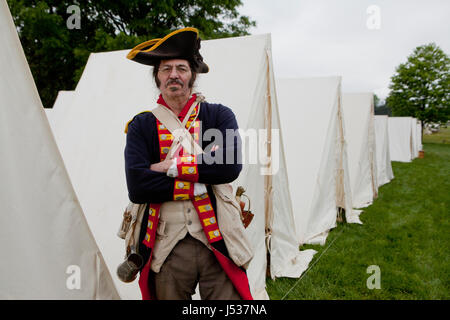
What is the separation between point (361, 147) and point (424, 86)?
2961 centimetres

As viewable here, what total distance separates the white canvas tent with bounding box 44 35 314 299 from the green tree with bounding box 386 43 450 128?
32.6 m

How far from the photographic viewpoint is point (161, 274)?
1.58 meters

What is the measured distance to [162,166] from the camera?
62.4 inches

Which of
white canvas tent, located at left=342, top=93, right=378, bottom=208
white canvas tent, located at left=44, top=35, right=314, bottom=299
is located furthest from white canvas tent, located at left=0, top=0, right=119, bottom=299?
white canvas tent, located at left=342, top=93, right=378, bottom=208

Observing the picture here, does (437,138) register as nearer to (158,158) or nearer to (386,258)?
(386,258)

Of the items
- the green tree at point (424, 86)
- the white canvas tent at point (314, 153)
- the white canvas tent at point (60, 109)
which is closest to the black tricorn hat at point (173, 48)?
the white canvas tent at point (314, 153)

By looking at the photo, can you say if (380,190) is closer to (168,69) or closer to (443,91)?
(168,69)

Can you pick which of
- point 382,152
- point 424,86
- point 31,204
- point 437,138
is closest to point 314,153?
point 31,204

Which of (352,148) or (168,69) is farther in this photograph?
(352,148)

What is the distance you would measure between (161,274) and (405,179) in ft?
36.8

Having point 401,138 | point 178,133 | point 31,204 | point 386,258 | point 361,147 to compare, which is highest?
point 178,133

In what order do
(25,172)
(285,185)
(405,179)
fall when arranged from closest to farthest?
1. (25,172)
2. (285,185)
3. (405,179)
